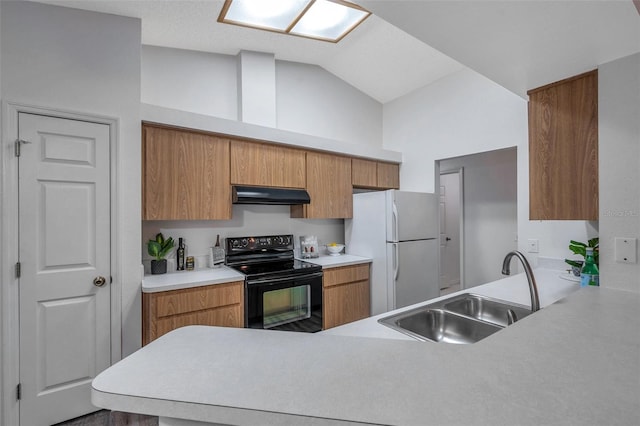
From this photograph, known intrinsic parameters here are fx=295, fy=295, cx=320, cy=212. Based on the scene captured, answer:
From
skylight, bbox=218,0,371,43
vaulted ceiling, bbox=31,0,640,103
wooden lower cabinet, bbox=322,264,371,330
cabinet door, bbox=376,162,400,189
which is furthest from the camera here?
cabinet door, bbox=376,162,400,189

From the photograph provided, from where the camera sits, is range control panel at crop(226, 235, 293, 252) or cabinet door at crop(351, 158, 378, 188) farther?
cabinet door at crop(351, 158, 378, 188)

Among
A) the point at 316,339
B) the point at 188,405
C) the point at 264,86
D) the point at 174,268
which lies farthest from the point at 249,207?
the point at 188,405

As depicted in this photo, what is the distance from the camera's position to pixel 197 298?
7.13 feet

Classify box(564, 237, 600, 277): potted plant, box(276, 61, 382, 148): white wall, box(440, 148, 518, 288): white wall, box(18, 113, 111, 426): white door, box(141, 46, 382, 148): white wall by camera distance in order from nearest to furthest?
box(18, 113, 111, 426): white door, box(564, 237, 600, 277): potted plant, box(141, 46, 382, 148): white wall, box(276, 61, 382, 148): white wall, box(440, 148, 518, 288): white wall

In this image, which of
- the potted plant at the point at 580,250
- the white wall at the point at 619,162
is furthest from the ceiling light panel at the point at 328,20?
the potted plant at the point at 580,250

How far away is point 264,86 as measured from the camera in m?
2.97

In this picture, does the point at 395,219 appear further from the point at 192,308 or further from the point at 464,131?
the point at 192,308

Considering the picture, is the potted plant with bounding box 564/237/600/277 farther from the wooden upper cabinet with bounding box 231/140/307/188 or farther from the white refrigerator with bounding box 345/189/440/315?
the wooden upper cabinet with bounding box 231/140/307/188

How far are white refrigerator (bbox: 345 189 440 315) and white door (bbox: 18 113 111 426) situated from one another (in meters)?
2.31

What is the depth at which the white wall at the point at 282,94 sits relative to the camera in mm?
2660

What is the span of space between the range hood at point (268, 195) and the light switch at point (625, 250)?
2210 millimetres

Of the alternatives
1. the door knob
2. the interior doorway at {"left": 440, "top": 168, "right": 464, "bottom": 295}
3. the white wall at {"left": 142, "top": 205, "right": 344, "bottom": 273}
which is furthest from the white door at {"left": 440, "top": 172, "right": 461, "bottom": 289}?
the door knob

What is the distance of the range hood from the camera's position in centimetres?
260

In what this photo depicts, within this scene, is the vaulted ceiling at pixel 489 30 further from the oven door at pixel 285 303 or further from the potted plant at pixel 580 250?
the oven door at pixel 285 303
